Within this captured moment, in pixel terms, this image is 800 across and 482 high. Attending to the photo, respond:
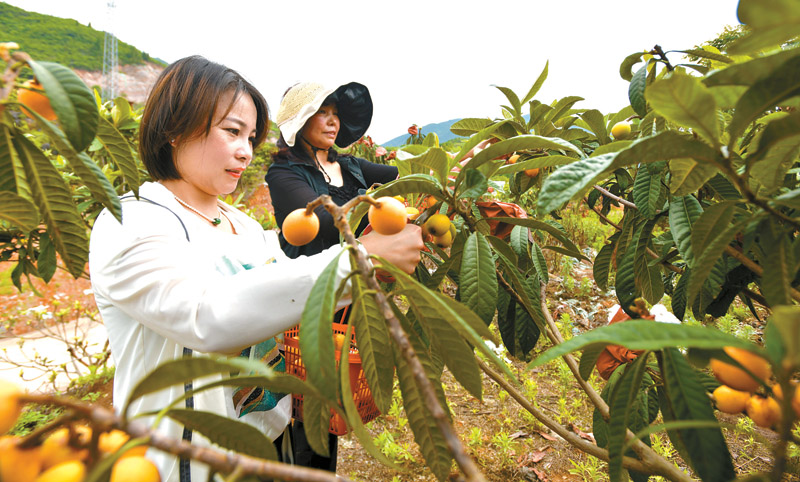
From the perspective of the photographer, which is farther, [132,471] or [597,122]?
[597,122]

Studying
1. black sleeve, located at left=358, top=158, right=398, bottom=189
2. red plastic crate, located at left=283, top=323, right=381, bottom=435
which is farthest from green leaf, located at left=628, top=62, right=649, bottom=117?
black sleeve, located at left=358, top=158, right=398, bottom=189

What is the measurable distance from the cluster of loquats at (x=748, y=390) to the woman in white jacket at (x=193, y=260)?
0.50 m

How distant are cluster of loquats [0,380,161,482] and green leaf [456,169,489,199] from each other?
60 cm

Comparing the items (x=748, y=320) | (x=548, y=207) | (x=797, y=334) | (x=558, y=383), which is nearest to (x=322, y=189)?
(x=548, y=207)

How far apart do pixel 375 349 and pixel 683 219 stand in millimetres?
676

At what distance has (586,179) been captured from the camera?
1.50 feet

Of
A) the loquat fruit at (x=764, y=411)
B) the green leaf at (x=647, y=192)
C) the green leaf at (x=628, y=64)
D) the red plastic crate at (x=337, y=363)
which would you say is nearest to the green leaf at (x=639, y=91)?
the green leaf at (x=628, y=64)

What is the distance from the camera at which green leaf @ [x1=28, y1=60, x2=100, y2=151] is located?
1.47 ft

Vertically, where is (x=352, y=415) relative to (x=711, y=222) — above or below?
below

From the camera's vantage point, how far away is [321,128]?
2061 mm

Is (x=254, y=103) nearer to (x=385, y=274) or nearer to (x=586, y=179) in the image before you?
(x=385, y=274)

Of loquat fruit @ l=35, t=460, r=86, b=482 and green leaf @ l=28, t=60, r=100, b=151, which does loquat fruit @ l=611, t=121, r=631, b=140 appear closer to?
green leaf @ l=28, t=60, r=100, b=151

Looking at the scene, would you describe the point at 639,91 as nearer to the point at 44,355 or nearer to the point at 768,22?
the point at 768,22

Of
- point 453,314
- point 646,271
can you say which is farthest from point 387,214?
point 646,271
